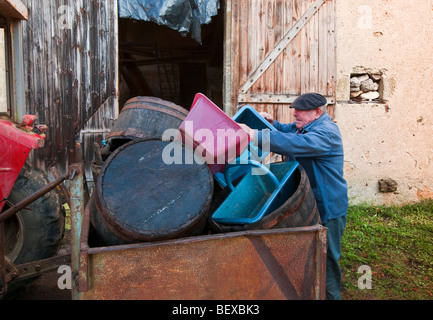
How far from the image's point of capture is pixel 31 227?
110 inches

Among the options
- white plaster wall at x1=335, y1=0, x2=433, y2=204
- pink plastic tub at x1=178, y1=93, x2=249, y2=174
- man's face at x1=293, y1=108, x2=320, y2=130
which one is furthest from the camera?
white plaster wall at x1=335, y1=0, x2=433, y2=204

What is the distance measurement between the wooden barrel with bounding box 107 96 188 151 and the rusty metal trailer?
0.85 m

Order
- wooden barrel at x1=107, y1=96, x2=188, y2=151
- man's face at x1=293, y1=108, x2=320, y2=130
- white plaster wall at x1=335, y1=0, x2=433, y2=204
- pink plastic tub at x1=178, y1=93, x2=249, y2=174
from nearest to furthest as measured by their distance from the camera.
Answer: pink plastic tub at x1=178, y1=93, x2=249, y2=174
wooden barrel at x1=107, y1=96, x2=188, y2=151
man's face at x1=293, y1=108, x2=320, y2=130
white plaster wall at x1=335, y1=0, x2=433, y2=204

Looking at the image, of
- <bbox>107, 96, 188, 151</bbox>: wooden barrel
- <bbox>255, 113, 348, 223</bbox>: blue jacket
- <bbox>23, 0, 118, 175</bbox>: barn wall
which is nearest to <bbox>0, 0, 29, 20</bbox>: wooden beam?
<bbox>23, 0, 118, 175</bbox>: barn wall

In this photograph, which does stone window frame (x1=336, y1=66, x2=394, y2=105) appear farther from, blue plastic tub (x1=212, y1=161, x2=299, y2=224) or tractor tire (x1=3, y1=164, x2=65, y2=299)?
tractor tire (x1=3, y1=164, x2=65, y2=299)

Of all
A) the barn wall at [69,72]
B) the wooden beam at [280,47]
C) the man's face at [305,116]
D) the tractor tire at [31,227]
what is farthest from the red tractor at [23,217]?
the wooden beam at [280,47]

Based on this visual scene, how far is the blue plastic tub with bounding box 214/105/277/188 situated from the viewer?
2705 mm

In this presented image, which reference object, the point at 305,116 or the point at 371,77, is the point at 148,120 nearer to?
the point at 305,116

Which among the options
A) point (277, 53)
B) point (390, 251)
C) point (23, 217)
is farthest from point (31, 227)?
point (277, 53)

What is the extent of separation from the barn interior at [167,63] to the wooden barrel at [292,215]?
6769 mm

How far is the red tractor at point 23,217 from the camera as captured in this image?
255 centimetres

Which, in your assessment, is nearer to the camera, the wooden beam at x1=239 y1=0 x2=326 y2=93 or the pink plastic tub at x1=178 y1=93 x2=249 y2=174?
the pink plastic tub at x1=178 y1=93 x2=249 y2=174

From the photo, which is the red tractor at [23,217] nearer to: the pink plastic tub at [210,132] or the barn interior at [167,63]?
the pink plastic tub at [210,132]
